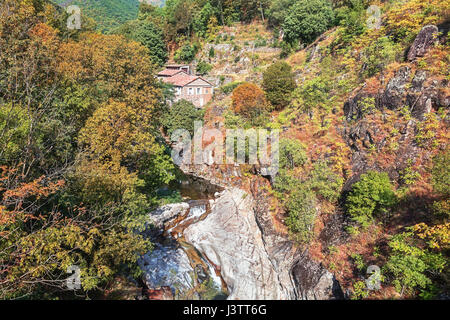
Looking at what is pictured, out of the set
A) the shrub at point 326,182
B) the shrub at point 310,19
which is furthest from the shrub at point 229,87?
the shrub at point 326,182

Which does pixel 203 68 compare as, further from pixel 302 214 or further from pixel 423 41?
pixel 302 214

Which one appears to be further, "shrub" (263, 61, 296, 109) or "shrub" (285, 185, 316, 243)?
"shrub" (263, 61, 296, 109)

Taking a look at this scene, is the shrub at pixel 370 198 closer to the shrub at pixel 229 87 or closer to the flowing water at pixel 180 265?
the flowing water at pixel 180 265

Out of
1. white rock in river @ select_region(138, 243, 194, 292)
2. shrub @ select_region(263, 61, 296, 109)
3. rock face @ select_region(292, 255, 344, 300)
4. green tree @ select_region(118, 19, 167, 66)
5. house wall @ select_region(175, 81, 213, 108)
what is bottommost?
white rock in river @ select_region(138, 243, 194, 292)

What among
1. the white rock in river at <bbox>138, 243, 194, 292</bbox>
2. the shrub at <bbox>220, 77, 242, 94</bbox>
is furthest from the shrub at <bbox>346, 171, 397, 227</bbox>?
the shrub at <bbox>220, 77, 242, 94</bbox>

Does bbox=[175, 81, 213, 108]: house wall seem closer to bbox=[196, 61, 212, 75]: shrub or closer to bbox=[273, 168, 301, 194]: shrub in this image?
bbox=[196, 61, 212, 75]: shrub

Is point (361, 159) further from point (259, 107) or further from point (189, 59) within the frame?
point (189, 59)

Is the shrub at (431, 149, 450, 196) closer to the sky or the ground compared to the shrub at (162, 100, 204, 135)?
closer to the ground
